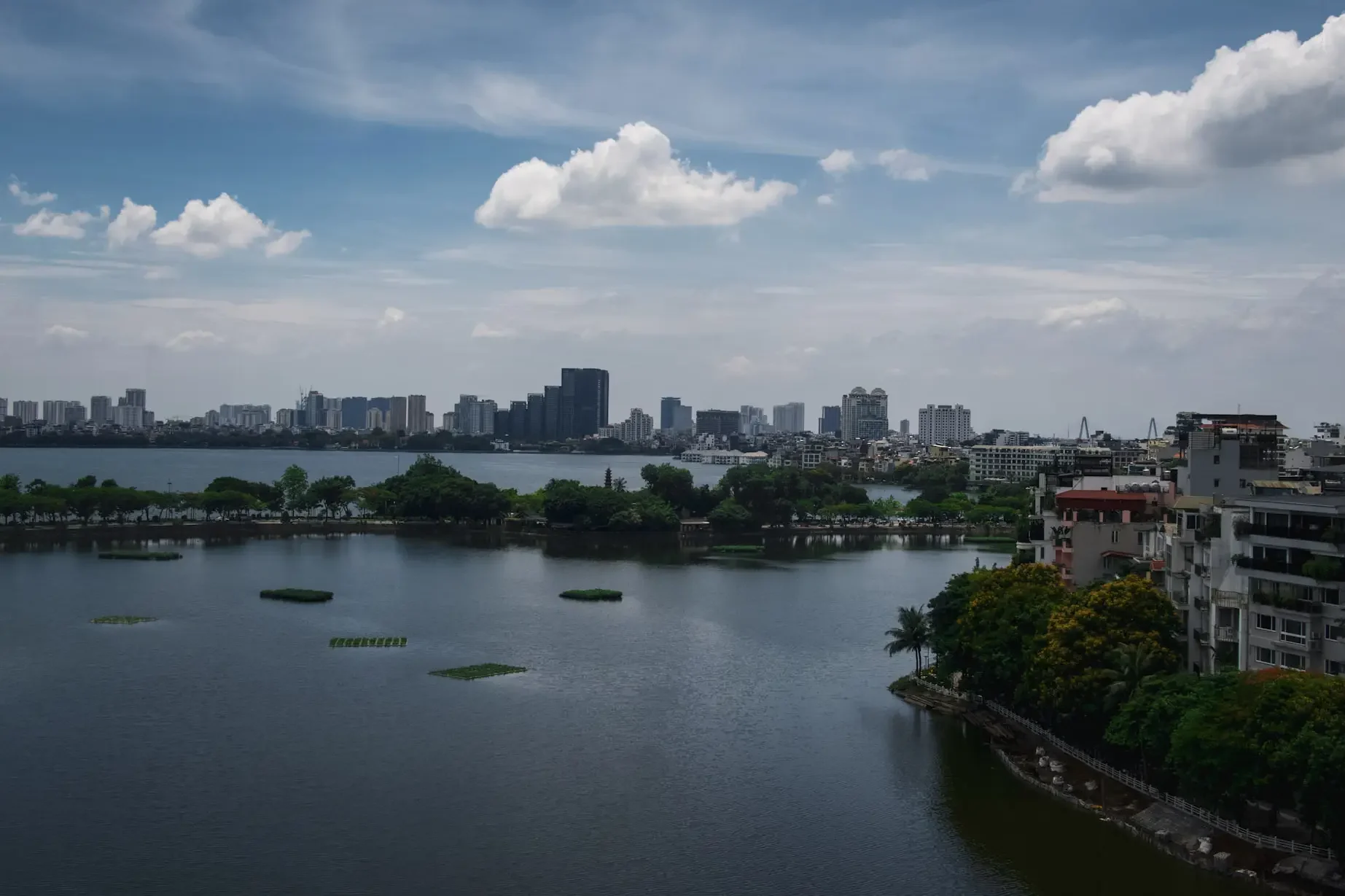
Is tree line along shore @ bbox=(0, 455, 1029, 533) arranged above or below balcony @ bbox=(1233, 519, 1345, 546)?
below

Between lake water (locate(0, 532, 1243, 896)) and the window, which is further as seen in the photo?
the window

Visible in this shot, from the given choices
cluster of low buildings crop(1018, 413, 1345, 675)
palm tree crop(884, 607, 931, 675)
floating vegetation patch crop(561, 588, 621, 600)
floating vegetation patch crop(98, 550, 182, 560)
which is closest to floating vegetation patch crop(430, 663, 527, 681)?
palm tree crop(884, 607, 931, 675)

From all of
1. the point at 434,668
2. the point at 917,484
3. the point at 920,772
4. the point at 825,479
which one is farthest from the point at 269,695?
the point at 917,484

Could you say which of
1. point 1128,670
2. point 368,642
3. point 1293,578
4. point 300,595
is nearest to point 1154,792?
point 1128,670

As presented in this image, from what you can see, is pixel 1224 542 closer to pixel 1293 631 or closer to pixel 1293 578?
pixel 1293 578

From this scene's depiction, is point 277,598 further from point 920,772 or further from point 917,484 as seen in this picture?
point 917,484

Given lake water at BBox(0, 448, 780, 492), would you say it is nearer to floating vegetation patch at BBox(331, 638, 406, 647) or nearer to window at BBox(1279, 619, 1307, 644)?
floating vegetation patch at BBox(331, 638, 406, 647)
